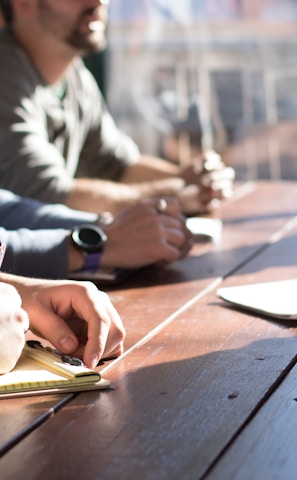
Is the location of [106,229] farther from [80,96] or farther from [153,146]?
[153,146]

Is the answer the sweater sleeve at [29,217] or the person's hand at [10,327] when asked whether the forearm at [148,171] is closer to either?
the sweater sleeve at [29,217]

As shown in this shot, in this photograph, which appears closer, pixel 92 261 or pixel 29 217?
pixel 92 261

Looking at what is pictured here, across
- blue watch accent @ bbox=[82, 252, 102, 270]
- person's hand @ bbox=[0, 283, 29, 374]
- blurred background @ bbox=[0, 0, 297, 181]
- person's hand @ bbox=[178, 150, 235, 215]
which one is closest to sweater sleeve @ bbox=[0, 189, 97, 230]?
blue watch accent @ bbox=[82, 252, 102, 270]

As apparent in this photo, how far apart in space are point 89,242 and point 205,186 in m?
0.75

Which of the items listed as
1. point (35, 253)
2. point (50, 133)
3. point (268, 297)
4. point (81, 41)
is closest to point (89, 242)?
point (35, 253)

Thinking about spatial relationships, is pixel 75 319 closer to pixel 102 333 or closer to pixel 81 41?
pixel 102 333

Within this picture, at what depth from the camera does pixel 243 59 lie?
20.1 feet

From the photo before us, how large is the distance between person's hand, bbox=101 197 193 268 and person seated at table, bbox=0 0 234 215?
52cm

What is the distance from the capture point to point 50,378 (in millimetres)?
1138

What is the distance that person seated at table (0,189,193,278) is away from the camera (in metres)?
1.78

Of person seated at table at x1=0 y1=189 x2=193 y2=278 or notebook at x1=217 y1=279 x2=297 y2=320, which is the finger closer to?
notebook at x1=217 y1=279 x2=297 y2=320

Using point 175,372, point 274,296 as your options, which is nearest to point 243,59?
point 274,296

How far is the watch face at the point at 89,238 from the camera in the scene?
6.07 feet

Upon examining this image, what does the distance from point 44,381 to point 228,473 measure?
13.1 inches
